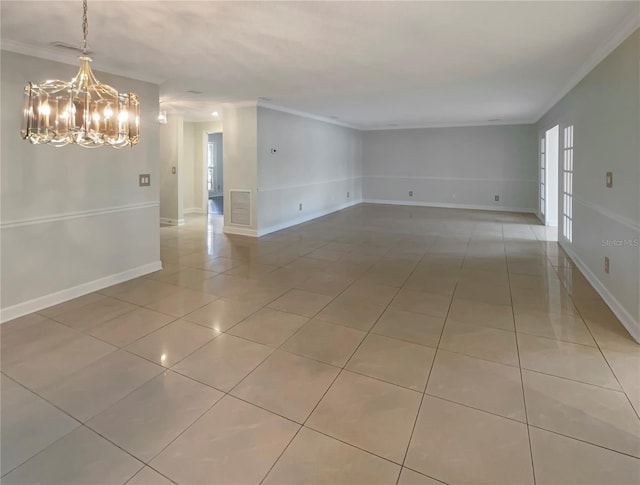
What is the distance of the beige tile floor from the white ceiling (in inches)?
89.7

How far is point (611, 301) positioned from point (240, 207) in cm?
549

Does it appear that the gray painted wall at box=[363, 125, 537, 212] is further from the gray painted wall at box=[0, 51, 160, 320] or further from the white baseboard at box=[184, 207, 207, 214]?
A: the gray painted wall at box=[0, 51, 160, 320]

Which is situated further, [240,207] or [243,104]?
[240,207]

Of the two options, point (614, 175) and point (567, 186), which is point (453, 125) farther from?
point (614, 175)

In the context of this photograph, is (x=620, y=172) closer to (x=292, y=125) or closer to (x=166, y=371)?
(x=166, y=371)

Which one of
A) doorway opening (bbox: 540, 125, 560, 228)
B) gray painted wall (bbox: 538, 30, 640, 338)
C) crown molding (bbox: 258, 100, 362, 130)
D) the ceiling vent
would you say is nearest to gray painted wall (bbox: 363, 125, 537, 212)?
crown molding (bbox: 258, 100, 362, 130)

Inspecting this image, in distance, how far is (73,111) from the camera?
2.06 meters

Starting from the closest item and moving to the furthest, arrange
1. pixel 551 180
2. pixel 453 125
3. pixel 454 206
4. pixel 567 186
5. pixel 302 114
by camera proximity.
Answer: pixel 567 186
pixel 551 180
pixel 302 114
pixel 453 125
pixel 454 206

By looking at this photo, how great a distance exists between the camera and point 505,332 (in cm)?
296

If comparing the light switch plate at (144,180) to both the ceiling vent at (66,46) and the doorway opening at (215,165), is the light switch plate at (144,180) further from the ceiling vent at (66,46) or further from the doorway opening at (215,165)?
the doorway opening at (215,165)

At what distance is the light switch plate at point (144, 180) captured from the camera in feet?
14.4

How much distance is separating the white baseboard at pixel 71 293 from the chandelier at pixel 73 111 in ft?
6.18

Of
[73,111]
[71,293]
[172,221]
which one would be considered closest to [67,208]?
[71,293]

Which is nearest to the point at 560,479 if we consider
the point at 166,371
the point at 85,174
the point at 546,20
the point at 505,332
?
the point at 505,332
